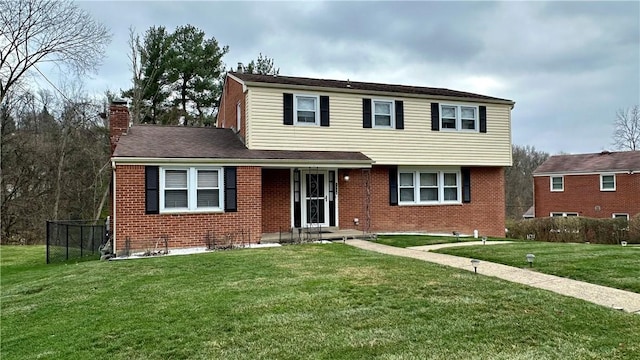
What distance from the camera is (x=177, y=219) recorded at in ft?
40.7

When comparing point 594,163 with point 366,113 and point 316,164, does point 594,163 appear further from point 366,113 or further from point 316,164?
point 316,164

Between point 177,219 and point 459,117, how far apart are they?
11.1 metres

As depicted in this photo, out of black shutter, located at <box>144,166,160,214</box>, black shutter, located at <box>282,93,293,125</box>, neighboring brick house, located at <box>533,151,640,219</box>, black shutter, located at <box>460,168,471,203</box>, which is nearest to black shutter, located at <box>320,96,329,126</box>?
black shutter, located at <box>282,93,293,125</box>

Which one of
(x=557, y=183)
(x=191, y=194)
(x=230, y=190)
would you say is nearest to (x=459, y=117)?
(x=230, y=190)

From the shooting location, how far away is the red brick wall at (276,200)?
14609 millimetres

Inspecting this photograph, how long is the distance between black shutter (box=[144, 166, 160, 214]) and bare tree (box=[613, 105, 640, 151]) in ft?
150

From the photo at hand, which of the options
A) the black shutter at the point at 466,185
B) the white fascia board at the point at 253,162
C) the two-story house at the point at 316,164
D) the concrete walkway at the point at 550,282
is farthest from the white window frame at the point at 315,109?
the black shutter at the point at 466,185

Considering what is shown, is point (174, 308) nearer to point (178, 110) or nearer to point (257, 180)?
point (257, 180)

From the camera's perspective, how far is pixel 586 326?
4.85m


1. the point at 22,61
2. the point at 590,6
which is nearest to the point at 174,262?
the point at 590,6

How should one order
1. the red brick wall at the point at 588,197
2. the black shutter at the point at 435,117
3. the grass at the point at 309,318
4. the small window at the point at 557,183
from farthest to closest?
the small window at the point at 557,183 < the red brick wall at the point at 588,197 < the black shutter at the point at 435,117 < the grass at the point at 309,318

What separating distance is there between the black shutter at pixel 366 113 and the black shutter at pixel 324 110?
1.40m

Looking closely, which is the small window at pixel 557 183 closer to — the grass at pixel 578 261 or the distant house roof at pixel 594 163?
the distant house roof at pixel 594 163

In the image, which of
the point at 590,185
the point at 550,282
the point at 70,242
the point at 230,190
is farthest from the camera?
the point at 590,185
